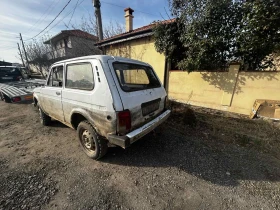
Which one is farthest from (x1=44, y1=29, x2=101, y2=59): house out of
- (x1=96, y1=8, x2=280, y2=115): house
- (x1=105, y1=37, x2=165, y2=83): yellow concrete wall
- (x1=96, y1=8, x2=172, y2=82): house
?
(x1=96, y1=8, x2=280, y2=115): house

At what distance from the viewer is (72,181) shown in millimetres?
2211

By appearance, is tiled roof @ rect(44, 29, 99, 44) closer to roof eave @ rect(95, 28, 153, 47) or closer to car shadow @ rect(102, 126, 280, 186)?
roof eave @ rect(95, 28, 153, 47)

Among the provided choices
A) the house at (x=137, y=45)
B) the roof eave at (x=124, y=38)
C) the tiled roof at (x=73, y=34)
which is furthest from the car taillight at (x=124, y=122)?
the tiled roof at (x=73, y=34)

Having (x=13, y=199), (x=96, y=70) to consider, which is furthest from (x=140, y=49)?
(x=13, y=199)

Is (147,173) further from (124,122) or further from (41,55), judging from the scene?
(41,55)

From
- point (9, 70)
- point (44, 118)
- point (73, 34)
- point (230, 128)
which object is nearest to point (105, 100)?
point (44, 118)

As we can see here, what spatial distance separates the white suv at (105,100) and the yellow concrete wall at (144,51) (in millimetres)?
4115

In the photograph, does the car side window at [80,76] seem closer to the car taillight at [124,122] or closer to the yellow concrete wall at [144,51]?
the car taillight at [124,122]

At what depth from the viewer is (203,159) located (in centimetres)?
272

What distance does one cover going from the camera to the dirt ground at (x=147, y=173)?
1.88 metres

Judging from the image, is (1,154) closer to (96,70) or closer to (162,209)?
(96,70)

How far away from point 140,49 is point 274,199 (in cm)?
777

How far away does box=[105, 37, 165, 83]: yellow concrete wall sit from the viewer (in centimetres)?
708

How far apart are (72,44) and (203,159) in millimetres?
20033
